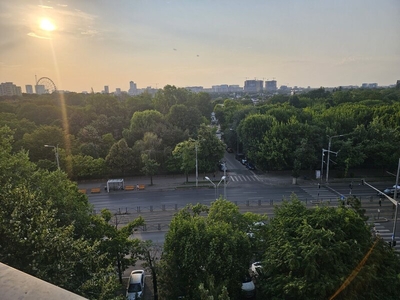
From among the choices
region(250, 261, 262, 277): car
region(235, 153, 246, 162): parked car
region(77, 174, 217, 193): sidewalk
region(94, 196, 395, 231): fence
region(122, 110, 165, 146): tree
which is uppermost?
region(122, 110, 165, 146): tree

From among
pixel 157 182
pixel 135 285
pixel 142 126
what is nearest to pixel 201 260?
pixel 135 285

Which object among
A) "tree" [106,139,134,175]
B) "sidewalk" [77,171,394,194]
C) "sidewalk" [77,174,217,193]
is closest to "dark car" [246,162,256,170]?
"sidewalk" [77,171,394,194]

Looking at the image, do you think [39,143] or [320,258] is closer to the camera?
[320,258]

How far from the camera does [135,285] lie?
15.5 m

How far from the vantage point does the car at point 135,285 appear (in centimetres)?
1495

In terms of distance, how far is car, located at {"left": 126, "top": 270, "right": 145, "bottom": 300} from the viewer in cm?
1495

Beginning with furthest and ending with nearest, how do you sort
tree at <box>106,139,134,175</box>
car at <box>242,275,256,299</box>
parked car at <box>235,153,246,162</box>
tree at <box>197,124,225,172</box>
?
parked car at <box>235,153,246,162</box>
tree at <box>197,124,225,172</box>
tree at <box>106,139,134,175</box>
car at <box>242,275,256,299</box>

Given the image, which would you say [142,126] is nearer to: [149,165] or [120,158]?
[120,158]

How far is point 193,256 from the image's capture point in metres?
11.9

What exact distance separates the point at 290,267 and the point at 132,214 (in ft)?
56.7

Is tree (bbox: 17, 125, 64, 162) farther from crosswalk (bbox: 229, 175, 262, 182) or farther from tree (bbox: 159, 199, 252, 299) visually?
tree (bbox: 159, 199, 252, 299)

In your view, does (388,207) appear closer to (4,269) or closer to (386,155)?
(386,155)

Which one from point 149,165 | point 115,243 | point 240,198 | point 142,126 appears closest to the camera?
point 115,243

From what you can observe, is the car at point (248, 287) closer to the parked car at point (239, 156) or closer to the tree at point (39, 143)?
the tree at point (39, 143)
